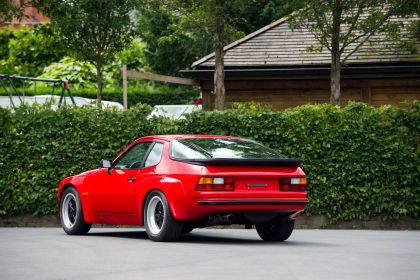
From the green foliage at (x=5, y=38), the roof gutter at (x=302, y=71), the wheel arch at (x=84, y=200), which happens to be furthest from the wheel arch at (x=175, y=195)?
the green foliage at (x=5, y=38)

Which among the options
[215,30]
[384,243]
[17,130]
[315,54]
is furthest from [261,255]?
[315,54]

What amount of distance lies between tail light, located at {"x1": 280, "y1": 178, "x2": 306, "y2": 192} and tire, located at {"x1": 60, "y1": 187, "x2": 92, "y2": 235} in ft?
11.6

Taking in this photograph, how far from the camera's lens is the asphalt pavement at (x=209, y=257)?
413 inches

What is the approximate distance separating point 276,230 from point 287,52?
15493mm

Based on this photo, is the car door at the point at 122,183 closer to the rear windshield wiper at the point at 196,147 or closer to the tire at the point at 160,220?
the tire at the point at 160,220

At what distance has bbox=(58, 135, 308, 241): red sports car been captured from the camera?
14.0 m

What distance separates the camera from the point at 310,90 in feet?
100

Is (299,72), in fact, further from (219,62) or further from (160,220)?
(160,220)

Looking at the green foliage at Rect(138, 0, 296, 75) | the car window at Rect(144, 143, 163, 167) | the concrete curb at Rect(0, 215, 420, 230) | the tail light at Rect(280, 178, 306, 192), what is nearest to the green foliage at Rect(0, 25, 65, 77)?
the green foliage at Rect(138, 0, 296, 75)

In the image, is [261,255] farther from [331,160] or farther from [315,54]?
[315,54]

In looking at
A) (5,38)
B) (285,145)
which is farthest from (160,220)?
(5,38)

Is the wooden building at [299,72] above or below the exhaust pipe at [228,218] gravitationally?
above

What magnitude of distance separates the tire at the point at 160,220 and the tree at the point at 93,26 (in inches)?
452

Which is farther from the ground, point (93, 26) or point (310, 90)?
point (93, 26)
